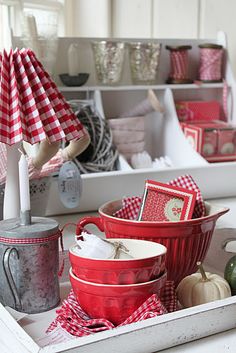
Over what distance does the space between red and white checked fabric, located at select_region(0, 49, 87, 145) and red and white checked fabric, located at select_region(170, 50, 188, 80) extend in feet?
3.10

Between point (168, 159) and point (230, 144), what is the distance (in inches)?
7.7

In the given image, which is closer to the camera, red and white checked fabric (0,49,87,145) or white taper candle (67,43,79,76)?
red and white checked fabric (0,49,87,145)

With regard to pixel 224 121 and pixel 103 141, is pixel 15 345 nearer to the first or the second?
pixel 103 141

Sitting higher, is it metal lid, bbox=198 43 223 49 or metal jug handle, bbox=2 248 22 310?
metal lid, bbox=198 43 223 49

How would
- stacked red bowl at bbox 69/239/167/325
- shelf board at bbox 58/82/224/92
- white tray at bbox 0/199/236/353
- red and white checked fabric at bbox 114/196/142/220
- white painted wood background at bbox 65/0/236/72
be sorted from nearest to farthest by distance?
white tray at bbox 0/199/236/353 → stacked red bowl at bbox 69/239/167/325 → red and white checked fabric at bbox 114/196/142/220 → shelf board at bbox 58/82/224/92 → white painted wood background at bbox 65/0/236/72

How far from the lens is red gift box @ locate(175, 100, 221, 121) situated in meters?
1.90

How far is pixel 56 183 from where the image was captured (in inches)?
52.1

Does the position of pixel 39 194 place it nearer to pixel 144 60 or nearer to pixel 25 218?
pixel 25 218

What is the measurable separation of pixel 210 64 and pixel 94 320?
1270 mm

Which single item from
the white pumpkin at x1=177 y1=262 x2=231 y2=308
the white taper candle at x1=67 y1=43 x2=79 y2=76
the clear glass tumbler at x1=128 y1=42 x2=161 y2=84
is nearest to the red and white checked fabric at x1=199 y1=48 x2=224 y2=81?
the clear glass tumbler at x1=128 y1=42 x2=161 y2=84

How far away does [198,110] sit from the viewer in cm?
192

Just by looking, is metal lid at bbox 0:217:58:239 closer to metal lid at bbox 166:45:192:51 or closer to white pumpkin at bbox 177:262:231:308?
white pumpkin at bbox 177:262:231:308

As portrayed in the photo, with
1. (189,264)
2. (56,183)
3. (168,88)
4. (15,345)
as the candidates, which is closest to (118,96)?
(168,88)

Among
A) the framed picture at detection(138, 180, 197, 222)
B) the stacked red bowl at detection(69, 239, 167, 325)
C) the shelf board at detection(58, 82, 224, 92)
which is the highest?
the shelf board at detection(58, 82, 224, 92)
